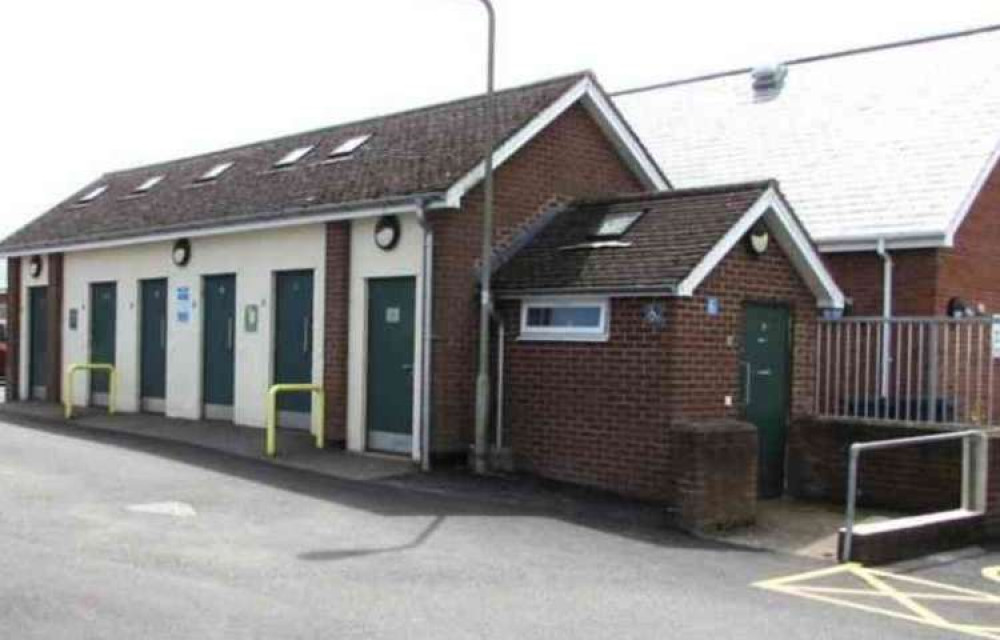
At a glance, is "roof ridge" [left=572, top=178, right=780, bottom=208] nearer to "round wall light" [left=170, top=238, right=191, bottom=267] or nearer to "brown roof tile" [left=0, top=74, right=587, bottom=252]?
"brown roof tile" [left=0, top=74, right=587, bottom=252]

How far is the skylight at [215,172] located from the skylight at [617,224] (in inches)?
324

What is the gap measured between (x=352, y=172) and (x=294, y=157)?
105 inches

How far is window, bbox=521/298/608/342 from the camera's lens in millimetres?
12711

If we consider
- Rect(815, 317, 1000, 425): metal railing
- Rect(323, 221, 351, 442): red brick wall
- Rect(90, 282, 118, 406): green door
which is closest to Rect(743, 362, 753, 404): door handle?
Rect(815, 317, 1000, 425): metal railing

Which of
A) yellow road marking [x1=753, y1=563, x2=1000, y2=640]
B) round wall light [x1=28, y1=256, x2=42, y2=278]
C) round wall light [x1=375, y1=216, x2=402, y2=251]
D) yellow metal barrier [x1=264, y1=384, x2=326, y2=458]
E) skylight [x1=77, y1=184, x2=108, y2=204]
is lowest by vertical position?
yellow road marking [x1=753, y1=563, x2=1000, y2=640]

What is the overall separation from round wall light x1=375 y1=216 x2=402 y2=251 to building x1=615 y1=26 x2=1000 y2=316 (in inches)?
238

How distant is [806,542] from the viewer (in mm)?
10570

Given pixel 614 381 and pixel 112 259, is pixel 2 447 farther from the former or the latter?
pixel 614 381

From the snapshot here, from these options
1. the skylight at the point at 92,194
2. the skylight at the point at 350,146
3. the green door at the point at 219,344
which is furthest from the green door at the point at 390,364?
the skylight at the point at 92,194

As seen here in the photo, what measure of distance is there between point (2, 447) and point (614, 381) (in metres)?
7.55

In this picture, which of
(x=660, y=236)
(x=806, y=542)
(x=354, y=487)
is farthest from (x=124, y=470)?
(x=806, y=542)

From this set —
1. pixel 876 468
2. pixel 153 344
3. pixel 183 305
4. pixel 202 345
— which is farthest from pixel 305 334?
pixel 876 468

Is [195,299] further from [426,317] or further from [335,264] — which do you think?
[426,317]

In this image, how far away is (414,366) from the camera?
1373cm
